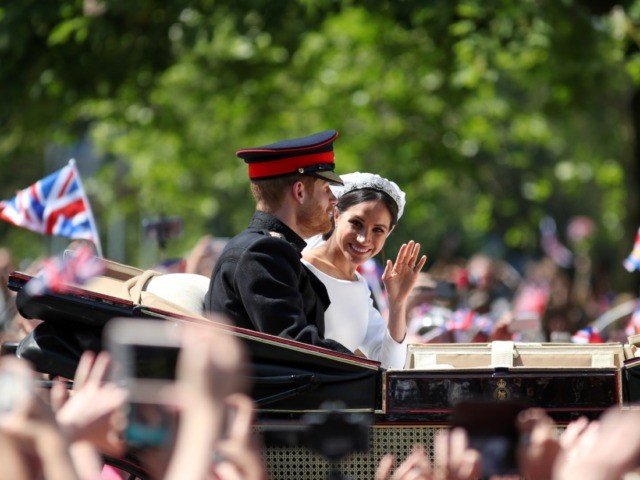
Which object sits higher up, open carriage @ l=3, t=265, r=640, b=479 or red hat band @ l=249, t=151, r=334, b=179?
red hat band @ l=249, t=151, r=334, b=179

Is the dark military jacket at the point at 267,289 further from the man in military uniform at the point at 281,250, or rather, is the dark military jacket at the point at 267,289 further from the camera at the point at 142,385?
the camera at the point at 142,385

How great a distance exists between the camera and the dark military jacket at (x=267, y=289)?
14.6ft

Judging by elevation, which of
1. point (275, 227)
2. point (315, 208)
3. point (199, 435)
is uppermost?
point (315, 208)

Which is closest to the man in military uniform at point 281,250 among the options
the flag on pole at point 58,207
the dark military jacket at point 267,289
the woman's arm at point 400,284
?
the dark military jacket at point 267,289

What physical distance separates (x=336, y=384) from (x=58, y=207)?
15.1ft

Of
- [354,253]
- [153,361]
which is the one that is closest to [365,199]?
[354,253]

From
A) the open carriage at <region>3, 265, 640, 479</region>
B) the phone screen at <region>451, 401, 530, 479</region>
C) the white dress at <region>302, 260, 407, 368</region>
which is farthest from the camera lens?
the white dress at <region>302, 260, 407, 368</region>

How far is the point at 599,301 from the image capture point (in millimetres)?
15094

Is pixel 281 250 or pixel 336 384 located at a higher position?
pixel 281 250

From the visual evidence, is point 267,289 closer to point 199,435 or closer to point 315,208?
point 315,208

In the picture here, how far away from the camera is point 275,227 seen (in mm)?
4852

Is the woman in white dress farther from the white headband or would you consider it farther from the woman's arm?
the woman's arm

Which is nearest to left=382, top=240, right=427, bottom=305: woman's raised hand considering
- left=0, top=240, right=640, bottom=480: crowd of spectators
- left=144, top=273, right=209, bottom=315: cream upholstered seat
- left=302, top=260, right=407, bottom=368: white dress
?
left=302, top=260, right=407, bottom=368: white dress

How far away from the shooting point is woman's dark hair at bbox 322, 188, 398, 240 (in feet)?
17.0
